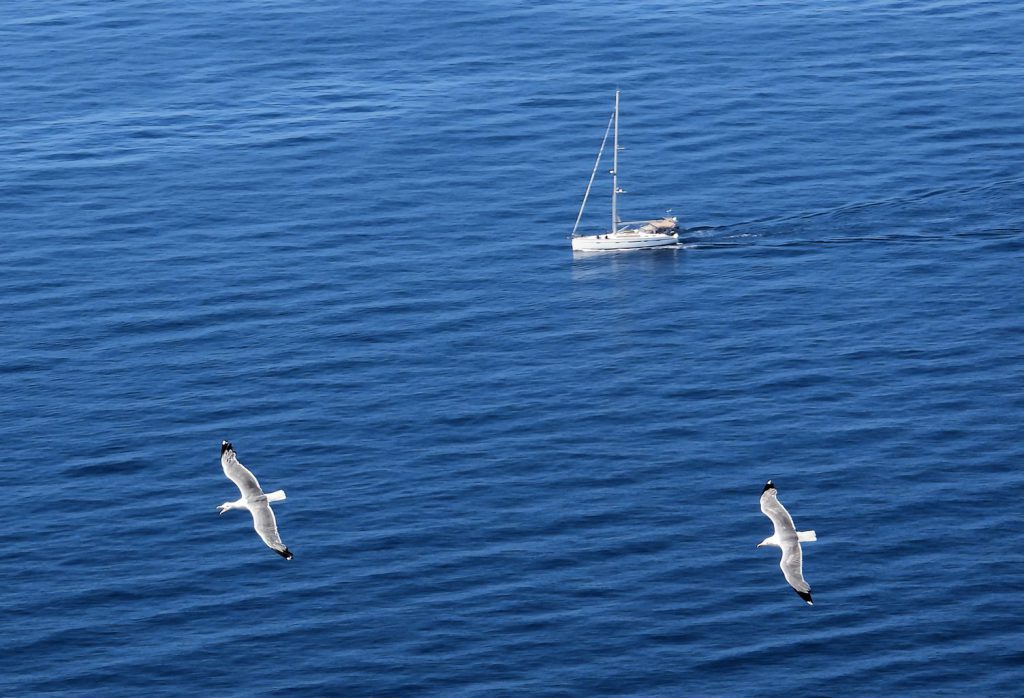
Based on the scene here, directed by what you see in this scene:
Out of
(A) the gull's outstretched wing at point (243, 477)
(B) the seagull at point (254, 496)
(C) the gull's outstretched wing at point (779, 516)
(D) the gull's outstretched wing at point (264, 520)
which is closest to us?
(C) the gull's outstretched wing at point (779, 516)

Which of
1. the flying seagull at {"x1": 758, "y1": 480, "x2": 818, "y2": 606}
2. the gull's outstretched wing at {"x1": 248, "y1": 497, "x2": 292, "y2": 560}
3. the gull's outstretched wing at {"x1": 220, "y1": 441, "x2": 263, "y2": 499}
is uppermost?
the gull's outstretched wing at {"x1": 220, "y1": 441, "x2": 263, "y2": 499}

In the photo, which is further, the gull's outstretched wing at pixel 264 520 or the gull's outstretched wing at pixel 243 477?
the gull's outstretched wing at pixel 243 477

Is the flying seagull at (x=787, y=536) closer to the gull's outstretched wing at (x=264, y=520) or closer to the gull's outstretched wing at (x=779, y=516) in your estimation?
the gull's outstretched wing at (x=779, y=516)

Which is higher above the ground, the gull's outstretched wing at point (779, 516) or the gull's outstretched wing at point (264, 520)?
the gull's outstretched wing at point (264, 520)

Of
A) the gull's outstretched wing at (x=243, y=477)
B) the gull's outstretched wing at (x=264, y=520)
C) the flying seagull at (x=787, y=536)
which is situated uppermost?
the gull's outstretched wing at (x=243, y=477)

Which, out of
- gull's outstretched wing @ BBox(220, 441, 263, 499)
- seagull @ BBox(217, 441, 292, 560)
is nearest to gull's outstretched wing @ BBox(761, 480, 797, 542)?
seagull @ BBox(217, 441, 292, 560)

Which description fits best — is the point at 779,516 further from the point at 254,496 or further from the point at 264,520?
the point at 254,496

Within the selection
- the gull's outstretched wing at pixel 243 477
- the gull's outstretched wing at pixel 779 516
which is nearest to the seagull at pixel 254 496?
the gull's outstretched wing at pixel 243 477

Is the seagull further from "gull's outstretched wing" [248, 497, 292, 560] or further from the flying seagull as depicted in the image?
the flying seagull

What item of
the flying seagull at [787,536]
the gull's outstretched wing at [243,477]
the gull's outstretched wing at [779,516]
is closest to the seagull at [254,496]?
the gull's outstretched wing at [243,477]

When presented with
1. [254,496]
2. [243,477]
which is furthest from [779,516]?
[243,477]

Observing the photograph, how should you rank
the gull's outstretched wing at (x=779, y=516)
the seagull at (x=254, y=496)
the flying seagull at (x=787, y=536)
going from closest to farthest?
the flying seagull at (x=787, y=536) < the gull's outstretched wing at (x=779, y=516) < the seagull at (x=254, y=496)
